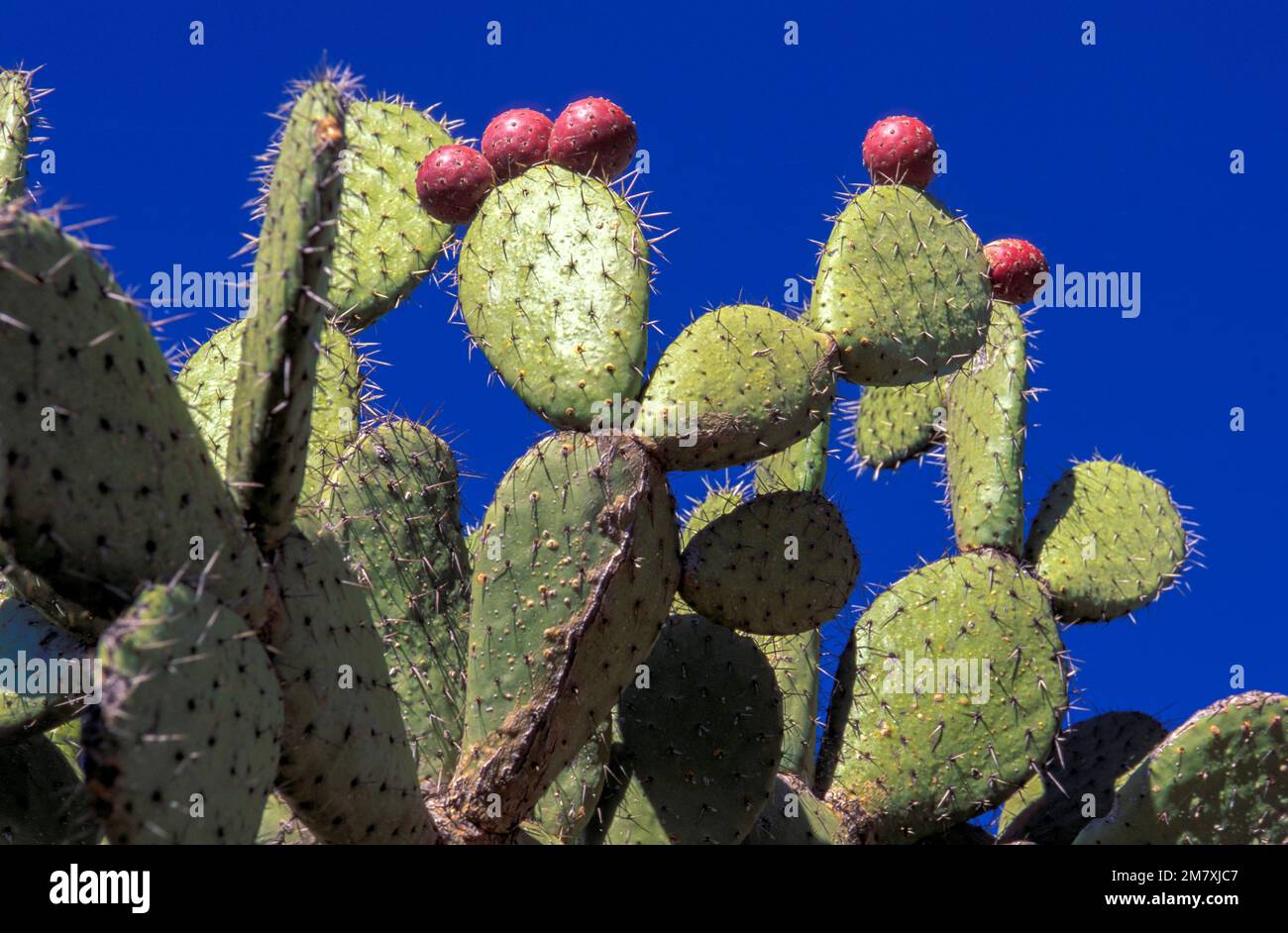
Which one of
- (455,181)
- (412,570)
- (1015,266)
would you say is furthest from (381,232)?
(1015,266)

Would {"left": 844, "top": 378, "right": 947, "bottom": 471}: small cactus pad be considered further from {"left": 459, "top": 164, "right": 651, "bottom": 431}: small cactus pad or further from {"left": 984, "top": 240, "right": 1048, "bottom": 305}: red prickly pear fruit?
{"left": 459, "top": 164, "right": 651, "bottom": 431}: small cactus pad

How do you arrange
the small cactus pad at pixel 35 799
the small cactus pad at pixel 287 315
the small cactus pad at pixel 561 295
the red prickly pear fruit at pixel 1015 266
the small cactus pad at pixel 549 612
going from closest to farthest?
1. the small cactus pad at pixel 287 315
2. the small cactus pad at pixel 549 612
3. the small cactus pad at pixel 561 295
4. the small cactus pad at pixel 35 799
5. the red prickly pear fruit at pixel 1015 266

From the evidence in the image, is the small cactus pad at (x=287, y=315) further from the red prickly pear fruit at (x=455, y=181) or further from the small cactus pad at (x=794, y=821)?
the small cactus pad at (x=794, y=821)

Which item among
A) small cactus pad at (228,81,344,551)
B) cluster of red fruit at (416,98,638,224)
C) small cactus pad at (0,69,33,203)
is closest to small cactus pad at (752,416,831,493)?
cluster of red fruit at (416,98,638,224)

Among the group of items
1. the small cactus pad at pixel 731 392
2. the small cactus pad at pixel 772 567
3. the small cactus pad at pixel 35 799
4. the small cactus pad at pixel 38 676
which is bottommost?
the small cactus pad at pixel 35 799

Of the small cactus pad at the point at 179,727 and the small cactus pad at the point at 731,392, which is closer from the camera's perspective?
the small cactus pad at the point at 179,727

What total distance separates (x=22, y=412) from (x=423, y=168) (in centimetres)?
182

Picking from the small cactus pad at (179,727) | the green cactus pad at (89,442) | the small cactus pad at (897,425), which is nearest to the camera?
the small cactus pad at (179,727)

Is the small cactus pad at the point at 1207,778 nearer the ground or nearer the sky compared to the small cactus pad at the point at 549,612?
nearer the ground

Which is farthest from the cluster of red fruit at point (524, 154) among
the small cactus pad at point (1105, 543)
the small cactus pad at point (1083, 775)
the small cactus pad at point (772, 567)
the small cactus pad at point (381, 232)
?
the small cactus pad at point (1083, 775)

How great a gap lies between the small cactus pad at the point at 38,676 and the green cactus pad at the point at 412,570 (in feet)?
1.93

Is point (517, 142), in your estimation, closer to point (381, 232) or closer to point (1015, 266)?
point (381, 232)

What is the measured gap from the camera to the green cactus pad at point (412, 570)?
3430 millimetres
